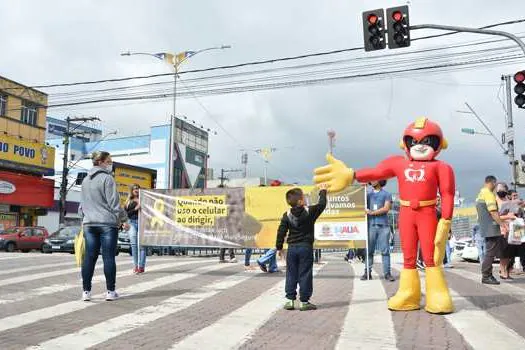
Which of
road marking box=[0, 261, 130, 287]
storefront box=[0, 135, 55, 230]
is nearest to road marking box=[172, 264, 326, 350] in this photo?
road marking box=[0, 261, 130, 287]

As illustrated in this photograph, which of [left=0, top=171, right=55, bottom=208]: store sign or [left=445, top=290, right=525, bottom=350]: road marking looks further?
[left=0, top=171, right=55, bottom=208]: store sign

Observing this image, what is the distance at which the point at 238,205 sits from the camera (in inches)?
391

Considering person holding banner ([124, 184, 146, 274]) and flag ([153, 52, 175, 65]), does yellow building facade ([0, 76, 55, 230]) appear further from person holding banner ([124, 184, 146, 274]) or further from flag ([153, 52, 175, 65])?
person holding banner ([124, 184, 146, 274])

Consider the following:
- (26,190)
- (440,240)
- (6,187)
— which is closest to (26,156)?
(26,190)

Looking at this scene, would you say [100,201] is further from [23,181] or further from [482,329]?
[23,181]

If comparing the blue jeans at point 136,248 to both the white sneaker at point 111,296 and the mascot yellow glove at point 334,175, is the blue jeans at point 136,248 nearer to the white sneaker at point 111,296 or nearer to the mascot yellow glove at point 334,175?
the white sneaker at point 111,296

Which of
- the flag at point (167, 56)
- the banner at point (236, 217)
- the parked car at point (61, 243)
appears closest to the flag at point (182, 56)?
the flag at point (167, 56)

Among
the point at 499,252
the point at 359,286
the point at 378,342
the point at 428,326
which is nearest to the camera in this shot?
the point at 378,342

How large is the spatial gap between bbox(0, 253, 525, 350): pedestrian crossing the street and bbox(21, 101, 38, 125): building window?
33.2 meters

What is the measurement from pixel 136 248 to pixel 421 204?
221 inches

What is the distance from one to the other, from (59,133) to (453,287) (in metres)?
77.3

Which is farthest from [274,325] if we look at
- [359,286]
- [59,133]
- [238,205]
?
[59,133]

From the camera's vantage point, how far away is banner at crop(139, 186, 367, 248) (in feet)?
30.4

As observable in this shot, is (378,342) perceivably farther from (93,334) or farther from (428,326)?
(93,334)
